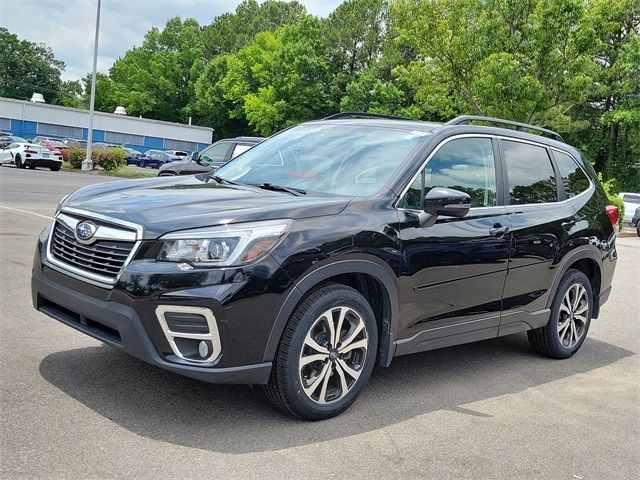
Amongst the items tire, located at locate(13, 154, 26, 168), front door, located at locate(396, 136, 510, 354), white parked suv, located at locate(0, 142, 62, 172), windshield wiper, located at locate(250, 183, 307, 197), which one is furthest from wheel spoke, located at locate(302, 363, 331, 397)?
tire, located at locate(13, 154, 26, 168)

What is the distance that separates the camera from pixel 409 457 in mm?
3645

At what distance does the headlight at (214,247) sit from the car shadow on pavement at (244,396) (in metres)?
0.94

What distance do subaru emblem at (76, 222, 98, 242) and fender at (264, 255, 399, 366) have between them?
1140 mm

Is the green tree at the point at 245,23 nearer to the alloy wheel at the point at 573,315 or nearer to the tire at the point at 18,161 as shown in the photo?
the tire at the point at 18,161

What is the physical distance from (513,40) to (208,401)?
71.0ft

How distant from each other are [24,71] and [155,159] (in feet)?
221

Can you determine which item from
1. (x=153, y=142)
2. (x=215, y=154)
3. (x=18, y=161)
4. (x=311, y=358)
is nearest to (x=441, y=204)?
(x=311, y=358)

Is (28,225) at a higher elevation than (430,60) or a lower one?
lower

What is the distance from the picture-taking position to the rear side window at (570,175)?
5.90 metres

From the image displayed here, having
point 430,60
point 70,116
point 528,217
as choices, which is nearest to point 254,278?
point 528,217

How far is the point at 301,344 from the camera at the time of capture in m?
3.77

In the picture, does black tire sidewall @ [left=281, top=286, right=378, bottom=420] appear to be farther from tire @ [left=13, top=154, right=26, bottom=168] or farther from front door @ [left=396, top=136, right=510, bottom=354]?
→ tire @ [left=13, top=154, right=26, bottom=168]

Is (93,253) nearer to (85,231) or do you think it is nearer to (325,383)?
(85,231)

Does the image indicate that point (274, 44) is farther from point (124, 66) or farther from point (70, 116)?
point (124, 66)
